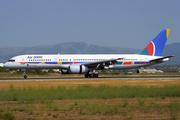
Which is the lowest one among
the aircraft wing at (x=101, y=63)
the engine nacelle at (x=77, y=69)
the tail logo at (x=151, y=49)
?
the engine nacelle at (x=77, y=69)

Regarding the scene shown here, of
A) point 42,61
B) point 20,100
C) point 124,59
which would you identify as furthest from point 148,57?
point 20,100

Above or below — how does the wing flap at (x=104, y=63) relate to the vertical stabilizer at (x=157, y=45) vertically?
below

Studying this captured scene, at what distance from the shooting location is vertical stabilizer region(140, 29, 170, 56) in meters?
46.3

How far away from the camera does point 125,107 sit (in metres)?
15.0

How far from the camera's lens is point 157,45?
153 feet

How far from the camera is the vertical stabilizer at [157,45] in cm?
4631

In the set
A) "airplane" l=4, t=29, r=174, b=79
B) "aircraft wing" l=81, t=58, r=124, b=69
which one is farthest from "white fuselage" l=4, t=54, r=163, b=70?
"aircraft wing" l=81, t=58, r=124, b=69

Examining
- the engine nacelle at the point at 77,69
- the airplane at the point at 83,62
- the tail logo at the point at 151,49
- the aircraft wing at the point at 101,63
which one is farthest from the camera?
the tail logo at the point at 151,49

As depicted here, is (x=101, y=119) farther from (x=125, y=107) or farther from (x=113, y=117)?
(x=125, y=107)

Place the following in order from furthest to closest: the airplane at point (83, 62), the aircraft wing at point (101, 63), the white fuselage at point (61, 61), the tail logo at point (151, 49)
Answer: the tail logo at point (151, 49)
the white fuselage at point (61, 61)
the airplane at point (83, 62)
the aircraft wing at point (101, 63)

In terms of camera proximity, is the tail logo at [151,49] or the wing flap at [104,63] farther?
the tail logo at [151,49]

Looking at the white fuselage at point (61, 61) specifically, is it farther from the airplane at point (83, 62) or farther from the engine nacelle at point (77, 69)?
the engine nacelle at point (77, 69)

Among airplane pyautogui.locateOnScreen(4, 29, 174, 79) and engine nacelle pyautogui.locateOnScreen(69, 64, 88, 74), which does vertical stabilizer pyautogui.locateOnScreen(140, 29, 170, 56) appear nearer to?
airplane pyautogui.locateOnScreen(4, 29, 174, 79)

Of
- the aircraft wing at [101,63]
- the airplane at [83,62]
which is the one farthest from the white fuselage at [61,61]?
the aircraft wing at [101,63]
